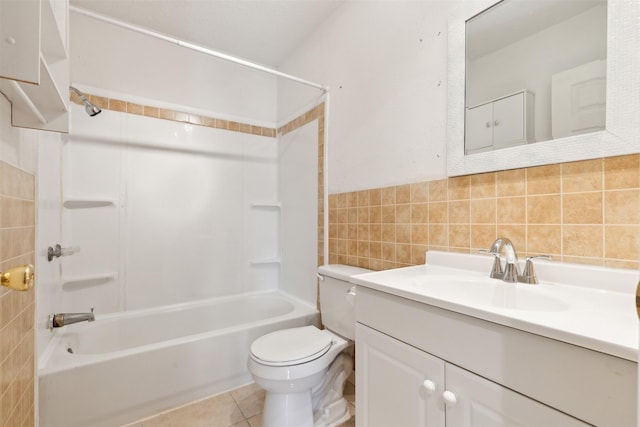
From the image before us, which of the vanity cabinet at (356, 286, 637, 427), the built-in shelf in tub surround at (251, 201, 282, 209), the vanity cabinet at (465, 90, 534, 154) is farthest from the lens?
the built-in shelf in tub surround at (251, 201, 282, 209)

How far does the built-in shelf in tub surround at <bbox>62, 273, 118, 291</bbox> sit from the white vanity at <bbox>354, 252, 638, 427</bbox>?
1.82 metres

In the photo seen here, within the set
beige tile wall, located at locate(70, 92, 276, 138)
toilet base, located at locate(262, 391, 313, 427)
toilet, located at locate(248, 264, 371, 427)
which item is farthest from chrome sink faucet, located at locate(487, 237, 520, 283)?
beige tile wall, located at locate(70, 92, 276, 138)

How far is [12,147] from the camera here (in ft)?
2.86

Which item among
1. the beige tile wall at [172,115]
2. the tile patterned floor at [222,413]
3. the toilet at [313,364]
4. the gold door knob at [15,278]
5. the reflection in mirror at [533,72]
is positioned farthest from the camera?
the beige tile wall at [172,115]

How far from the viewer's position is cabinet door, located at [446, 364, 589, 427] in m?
0.54

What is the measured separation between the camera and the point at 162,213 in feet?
6.76

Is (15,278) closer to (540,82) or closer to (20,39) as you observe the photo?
(20,39)

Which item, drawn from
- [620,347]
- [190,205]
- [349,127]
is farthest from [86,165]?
[620,347]

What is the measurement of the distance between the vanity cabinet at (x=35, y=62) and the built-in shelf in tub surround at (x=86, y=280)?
1273 mm

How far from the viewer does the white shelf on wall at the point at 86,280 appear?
5.77 ft

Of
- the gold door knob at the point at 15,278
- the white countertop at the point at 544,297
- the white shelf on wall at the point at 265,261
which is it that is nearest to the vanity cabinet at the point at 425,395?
the white countertop at the point at 544,297

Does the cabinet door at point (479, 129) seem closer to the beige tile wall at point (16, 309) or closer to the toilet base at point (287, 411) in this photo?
the toilet base at point (287, 411)

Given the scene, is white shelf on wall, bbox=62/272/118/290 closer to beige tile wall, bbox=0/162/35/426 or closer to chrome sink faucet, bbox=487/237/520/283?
beige tile wall, bbox=0/162/35/426

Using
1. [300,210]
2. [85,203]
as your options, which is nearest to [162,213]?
[85,203]
